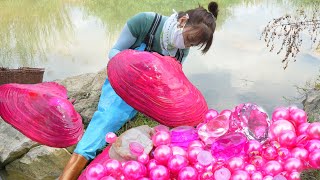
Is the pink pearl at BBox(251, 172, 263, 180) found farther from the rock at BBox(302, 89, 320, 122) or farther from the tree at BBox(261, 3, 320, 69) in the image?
the tree at BBox(261, 3, 320, 69)

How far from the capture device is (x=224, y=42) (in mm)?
5480

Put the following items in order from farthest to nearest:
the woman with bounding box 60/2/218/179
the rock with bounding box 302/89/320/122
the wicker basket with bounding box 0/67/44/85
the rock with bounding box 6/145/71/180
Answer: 1. the wicker basket with bounding box 0/67/44/85
2. the rock with bounding box 6/145/71/180
3. the rock with bounding box 302/89/320/122
4. the woman with bounding box 60/2/218/179

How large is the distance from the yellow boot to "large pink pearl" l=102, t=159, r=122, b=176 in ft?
2.85

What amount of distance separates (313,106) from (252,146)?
80.1 inches

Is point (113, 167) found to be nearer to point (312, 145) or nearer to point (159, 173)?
point (159, 173)

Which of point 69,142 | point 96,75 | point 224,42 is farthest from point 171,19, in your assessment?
point 224,42

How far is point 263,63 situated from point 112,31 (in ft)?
8.95

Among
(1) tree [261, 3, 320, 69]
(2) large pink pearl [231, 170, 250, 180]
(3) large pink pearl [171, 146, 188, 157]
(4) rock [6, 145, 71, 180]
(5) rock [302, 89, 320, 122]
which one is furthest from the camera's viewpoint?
(1) tree [261, 3, 320, 69]

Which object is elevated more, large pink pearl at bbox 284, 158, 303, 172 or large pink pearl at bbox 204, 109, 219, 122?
large pink pearl at bbox 204, 109, 219, 122

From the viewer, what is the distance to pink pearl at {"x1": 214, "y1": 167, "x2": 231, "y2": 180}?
1.04m

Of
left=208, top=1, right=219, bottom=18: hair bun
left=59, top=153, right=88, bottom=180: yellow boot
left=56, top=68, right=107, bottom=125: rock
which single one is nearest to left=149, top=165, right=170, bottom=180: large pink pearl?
left=59, top=153, right=88, bottom=180: yellow boot

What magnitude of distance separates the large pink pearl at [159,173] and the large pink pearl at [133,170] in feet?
0.10

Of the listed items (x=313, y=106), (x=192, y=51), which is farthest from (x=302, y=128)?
(x=192, y=51)

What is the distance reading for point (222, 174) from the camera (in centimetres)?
104
